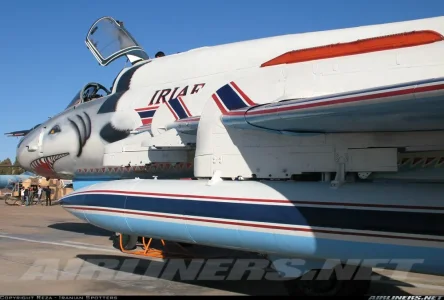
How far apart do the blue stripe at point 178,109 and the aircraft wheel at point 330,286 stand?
3.51 m

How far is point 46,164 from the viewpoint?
11203 millimetres

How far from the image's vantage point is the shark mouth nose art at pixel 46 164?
10.8m

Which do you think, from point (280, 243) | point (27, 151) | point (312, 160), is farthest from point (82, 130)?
point (280, 243)

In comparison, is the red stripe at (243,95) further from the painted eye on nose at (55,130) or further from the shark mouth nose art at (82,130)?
the painted eye on nose at (55,130)

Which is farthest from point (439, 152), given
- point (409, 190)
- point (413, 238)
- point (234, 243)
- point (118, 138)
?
point (118, 138)

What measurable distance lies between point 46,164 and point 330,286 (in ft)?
23.9

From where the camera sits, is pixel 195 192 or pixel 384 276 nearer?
pixel 195 192

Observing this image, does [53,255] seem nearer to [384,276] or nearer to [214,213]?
[214,213]

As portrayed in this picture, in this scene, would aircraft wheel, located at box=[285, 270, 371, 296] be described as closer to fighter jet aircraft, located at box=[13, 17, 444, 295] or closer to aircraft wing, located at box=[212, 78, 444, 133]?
fighter jet aircraft, located at box=[13, 17, 444, 295]

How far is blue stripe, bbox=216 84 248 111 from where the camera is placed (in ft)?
22.7

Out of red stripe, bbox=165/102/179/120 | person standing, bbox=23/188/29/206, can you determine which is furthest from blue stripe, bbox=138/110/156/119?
person standing, bbox=23/188/29/206

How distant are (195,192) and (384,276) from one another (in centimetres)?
326

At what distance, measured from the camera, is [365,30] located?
25.4 feet

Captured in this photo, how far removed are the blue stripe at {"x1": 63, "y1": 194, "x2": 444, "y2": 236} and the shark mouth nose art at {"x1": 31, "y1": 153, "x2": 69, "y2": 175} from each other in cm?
409
